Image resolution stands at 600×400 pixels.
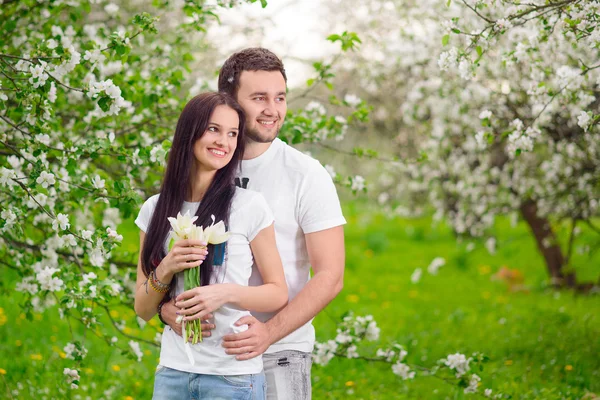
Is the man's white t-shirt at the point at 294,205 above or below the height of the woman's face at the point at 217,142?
below

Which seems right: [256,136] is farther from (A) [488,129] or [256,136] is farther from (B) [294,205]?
(A) [488,129]

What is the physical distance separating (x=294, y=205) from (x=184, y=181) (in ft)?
1.41

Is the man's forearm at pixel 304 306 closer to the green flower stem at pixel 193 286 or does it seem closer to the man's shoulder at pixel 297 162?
the green flower stem at pixel 193 286

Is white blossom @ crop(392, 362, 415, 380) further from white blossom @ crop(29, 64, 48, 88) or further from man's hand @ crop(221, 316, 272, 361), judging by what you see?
white blossom @ crop(29, 64, 48, 88)

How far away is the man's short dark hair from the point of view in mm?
2773

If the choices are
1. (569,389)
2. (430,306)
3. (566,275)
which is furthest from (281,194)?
(566,275)

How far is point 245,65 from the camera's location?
2785 mm

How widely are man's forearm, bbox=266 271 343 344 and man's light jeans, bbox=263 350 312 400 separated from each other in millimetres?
159

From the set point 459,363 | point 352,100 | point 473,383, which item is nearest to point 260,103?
point 352,100

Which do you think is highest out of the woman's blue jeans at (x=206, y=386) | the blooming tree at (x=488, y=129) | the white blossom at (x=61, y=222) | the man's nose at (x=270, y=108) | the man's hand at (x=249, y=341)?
the blooming tree at (x=488, y=129)

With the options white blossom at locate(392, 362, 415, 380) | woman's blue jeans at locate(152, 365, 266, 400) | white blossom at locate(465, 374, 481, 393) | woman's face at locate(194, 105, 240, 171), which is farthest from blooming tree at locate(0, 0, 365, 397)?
white blossom at locate(465, 374, 481, 393)

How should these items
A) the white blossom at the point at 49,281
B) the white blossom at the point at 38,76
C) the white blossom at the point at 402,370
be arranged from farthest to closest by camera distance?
the white blossom at the point at 402,370 < the white blossom at the point at 49,281 < the white blossom at the point at 38,76

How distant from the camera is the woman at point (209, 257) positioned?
2.36m

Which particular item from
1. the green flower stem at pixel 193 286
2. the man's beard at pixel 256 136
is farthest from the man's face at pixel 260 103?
the green flower stem at pixel 193 286
